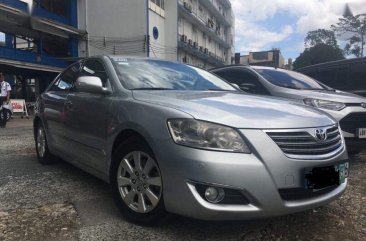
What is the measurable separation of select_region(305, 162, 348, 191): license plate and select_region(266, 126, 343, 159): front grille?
0.34 feet

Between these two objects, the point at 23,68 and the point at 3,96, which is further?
the point at 23,68

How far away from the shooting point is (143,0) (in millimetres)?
28219

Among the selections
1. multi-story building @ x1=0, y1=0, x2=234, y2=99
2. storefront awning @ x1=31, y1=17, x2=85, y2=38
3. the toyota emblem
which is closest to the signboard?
multi-story building @ x1=0, y1=0, x2=234, y2=99

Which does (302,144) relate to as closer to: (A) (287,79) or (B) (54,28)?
(A) (287,79)

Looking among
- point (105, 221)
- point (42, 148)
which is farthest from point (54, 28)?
point (105, 221)

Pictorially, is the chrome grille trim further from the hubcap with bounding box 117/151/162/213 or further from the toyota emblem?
the hubcap with bounding box 117/151/162/213

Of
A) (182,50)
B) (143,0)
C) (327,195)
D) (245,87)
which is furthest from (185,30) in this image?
(327,195)

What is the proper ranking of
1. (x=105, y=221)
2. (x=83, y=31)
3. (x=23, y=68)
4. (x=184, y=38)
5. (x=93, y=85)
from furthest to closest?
(x=184, y=38) → (x=83, y=31) → (x=23, y=68) → (x=93, y=85) → (x=105, y=221)

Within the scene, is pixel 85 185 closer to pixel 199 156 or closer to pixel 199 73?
pixel 199 73

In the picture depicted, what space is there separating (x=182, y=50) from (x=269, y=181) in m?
32.8

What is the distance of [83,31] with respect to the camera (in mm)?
29641

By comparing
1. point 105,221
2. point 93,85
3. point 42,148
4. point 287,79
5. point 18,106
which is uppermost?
point 287,79

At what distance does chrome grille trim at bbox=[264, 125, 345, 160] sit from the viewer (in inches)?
108

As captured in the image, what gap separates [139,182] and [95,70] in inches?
65.4
